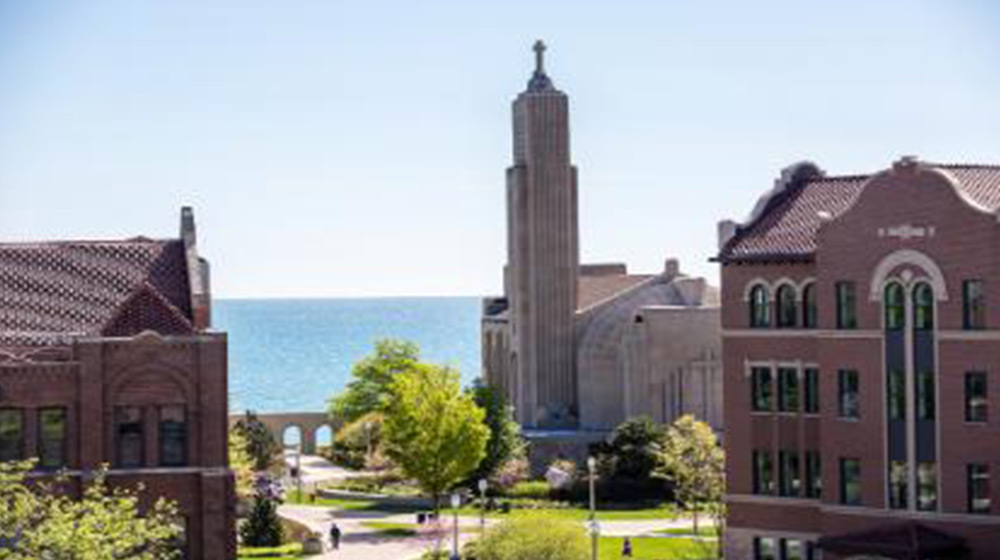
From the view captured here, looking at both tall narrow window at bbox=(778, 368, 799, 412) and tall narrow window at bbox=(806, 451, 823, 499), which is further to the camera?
tall narrow window at bbox=(778, 368, 799, 412)

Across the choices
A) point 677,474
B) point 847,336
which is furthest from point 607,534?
point 847,336

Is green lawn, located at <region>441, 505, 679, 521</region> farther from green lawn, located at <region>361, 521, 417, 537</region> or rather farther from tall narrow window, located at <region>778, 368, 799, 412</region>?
tall narrow window, located at <region>778, 368, 799, 412</region>

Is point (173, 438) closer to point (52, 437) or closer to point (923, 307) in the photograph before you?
point (52, 437)

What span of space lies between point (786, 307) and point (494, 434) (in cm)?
3368

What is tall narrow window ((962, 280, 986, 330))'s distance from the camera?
52250 millimetres

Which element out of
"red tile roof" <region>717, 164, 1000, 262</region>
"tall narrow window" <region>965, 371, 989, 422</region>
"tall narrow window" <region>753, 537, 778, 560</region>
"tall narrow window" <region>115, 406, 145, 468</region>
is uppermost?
"red tile roof" <region>717, 164, 1000, 262</region>

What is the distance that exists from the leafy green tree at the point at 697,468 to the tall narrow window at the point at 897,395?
15.3m

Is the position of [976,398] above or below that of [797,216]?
below

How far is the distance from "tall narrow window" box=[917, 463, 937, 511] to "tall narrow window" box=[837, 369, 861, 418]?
2.68 metres

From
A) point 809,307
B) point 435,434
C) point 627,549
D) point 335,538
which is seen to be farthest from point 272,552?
point 809,307

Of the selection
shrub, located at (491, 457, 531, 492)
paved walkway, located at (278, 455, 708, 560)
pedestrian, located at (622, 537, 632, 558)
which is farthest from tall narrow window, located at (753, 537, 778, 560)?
shrub, located at (491, 457, 531, 492)

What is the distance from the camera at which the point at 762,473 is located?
195ft

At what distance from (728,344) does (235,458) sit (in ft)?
87.4

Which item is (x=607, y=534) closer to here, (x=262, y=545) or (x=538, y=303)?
(x=262, y=545)
